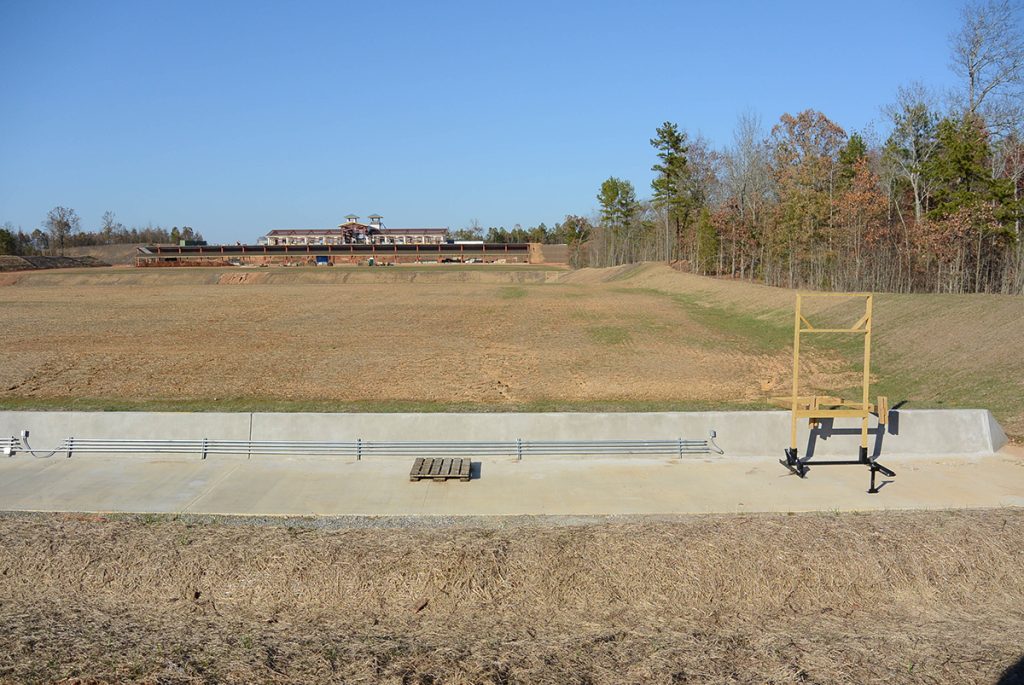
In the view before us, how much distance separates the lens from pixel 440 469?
489 inches

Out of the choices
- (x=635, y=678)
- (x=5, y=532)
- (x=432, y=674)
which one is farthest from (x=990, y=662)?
(x=5, y=532)

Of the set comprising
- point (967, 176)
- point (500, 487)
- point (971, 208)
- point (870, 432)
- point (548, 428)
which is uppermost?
point (967, 176)

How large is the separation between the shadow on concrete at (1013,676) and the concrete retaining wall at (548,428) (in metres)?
8.03

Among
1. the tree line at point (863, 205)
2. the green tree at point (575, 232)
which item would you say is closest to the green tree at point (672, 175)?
the tree line at point (863, 205)

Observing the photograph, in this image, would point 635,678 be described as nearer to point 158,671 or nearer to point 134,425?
point 158,671

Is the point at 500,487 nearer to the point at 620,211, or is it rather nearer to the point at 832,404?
the point at 832,404

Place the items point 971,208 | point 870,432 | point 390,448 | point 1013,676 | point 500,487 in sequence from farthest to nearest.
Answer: point 971,208 → point 870,432 → point 390,448 → point 500,487 → point 1013,676

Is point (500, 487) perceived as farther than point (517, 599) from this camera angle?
Yes

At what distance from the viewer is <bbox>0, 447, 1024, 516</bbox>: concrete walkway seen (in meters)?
11.0

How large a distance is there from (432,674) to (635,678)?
1.51m

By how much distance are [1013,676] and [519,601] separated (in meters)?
4.04

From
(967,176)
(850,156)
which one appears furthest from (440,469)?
(850,156)

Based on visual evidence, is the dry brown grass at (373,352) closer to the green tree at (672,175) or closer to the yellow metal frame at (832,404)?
the yellow metal frame at (832,404)

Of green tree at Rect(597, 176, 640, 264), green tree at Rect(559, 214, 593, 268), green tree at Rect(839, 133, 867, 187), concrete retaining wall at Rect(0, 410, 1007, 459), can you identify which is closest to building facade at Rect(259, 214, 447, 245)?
green tree at Rect(559, 214, 593, 268)
